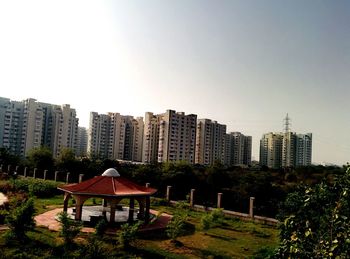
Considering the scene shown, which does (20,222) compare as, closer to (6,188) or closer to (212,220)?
(212,220)

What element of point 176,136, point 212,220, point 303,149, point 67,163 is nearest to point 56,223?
point 212,220

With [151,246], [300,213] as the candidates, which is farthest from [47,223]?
[300,213]

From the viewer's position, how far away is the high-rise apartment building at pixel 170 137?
260 feet


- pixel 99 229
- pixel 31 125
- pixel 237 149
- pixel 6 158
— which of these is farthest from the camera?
pixel 237 149

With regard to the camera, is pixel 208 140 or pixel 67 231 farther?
pixel 208 140

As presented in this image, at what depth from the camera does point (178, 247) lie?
1368 centimetres

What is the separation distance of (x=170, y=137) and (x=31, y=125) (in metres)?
30.6

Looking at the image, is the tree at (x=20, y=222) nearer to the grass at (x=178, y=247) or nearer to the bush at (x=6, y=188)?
the grass at (x=178, y=247)

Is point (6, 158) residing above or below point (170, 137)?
below

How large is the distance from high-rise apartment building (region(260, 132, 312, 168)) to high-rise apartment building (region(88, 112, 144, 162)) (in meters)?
39.7

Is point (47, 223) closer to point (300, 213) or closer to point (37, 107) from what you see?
point (300, 213)

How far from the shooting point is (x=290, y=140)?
98.5 meters

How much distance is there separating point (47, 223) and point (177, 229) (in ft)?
21.4

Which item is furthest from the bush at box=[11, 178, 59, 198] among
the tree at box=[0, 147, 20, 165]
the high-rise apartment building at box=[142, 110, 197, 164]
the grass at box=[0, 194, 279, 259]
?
the high-rise apartment building at box=[142, 110, 197, 164]
